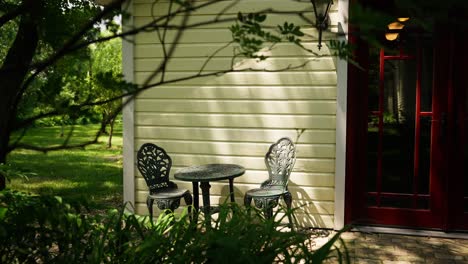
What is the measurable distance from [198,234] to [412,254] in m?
3.15

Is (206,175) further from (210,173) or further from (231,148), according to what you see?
(231,148)

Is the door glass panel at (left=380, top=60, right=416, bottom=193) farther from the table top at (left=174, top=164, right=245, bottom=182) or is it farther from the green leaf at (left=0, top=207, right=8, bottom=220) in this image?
the green leaf at (left=0, top=207, right=8, bottom=220)

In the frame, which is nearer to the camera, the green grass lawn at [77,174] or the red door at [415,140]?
the red door at [415,140]

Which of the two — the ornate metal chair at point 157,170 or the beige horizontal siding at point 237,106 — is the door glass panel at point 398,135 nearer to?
the beige horizontal siding at point 237,106

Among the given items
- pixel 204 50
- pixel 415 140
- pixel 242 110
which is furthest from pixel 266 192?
pixel 204 50

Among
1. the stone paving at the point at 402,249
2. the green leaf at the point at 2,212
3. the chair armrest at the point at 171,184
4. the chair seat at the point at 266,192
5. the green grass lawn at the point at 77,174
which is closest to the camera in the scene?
the green leaf at the point at 2,212

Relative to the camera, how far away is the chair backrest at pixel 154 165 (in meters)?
5.45

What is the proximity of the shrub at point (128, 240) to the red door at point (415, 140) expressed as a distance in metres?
3.31

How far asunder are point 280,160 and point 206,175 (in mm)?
913

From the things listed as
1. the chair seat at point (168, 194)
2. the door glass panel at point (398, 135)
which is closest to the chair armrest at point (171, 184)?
the chair seat at point (168, 194)

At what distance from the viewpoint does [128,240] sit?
224 cm

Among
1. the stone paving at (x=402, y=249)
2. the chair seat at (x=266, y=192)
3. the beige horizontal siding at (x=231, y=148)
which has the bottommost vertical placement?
the stone paving at (x=402, y=249)

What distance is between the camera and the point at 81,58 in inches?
54.0

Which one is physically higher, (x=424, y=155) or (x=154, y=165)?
(x=424, y=155)
